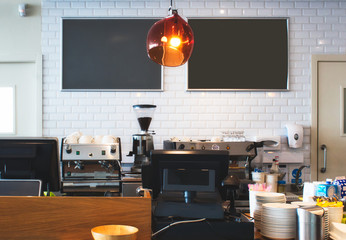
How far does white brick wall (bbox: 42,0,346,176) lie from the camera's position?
162 inches

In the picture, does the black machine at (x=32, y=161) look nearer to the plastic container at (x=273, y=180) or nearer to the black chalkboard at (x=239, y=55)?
the plastic container at (x=273, y=180)

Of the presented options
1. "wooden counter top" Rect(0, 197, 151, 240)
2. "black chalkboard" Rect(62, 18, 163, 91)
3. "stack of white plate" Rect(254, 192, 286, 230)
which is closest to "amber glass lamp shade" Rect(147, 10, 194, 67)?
"stack of white plate" Rect(254, 192, 286, 230)

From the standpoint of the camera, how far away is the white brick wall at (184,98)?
162 inches

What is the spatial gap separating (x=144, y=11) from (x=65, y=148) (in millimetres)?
1916

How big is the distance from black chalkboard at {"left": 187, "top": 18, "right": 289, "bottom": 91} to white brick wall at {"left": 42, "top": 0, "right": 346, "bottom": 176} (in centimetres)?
8

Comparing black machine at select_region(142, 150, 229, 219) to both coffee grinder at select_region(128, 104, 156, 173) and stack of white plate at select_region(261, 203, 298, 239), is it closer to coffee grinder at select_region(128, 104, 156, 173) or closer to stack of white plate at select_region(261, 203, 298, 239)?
stack of white plate at select_region(261, 203, 298, 239)

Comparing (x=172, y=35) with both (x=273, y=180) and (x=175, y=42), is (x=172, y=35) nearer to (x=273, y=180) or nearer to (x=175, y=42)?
(x=175, y=42)

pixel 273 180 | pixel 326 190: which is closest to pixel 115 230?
pixel 326 190

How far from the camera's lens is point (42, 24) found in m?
4.15

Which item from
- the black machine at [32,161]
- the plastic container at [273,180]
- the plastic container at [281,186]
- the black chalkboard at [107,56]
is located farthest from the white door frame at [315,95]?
the black machine at [32,161]

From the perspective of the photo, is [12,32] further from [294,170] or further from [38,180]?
[294,170]

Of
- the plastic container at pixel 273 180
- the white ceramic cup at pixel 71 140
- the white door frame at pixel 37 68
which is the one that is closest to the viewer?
the plastic container at pixel 273 180

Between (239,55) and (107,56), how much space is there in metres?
1.53

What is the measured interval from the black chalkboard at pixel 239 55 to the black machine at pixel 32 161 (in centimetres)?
234
